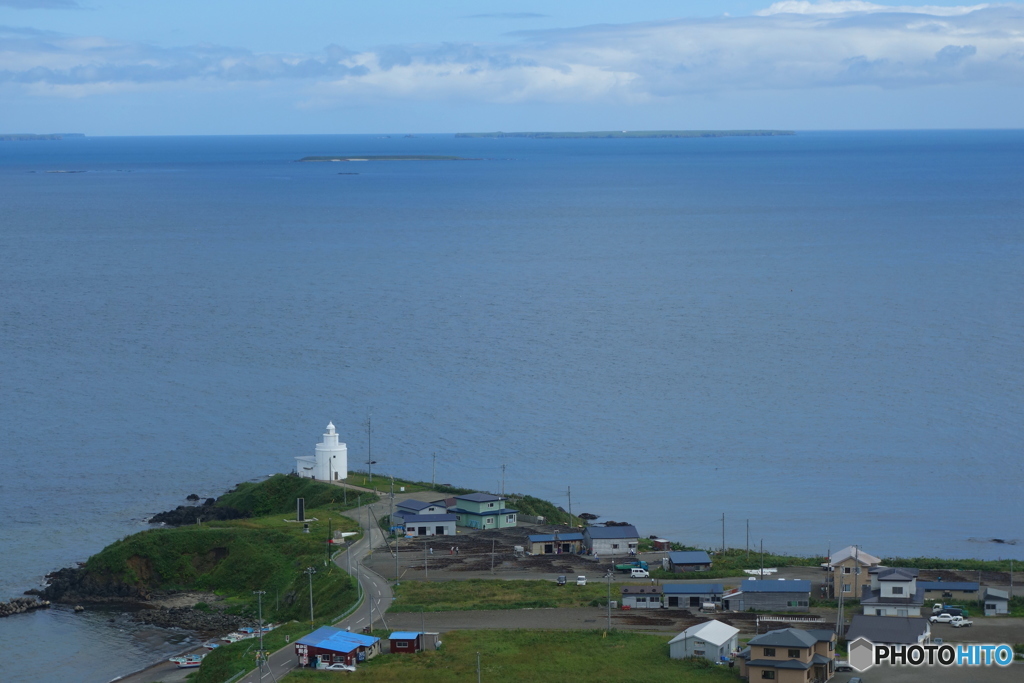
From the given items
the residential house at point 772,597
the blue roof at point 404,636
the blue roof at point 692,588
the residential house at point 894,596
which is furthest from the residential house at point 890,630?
the blue roof at point 404,636

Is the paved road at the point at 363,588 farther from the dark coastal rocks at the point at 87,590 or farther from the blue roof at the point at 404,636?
the dark coastal rocks at the point at 87,590

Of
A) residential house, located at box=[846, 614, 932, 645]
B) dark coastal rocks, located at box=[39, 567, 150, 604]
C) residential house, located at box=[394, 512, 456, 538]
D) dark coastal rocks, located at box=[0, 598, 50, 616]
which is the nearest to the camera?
residential house, located at box=[846, 614, 932, 645]

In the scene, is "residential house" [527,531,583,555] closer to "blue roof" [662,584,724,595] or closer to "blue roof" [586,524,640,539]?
"blue roof" [586,524,640,539]

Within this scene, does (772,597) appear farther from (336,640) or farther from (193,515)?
(193,515)

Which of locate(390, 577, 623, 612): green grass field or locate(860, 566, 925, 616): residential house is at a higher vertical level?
locate(860, 566, 925, 616): residential house

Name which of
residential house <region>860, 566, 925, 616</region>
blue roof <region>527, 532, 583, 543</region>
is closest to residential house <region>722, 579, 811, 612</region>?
residential house <region>860, 566, 925, 616</region>

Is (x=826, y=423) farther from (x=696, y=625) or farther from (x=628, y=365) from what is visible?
(x=696, y=625)

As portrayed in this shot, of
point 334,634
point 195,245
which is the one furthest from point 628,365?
point 195,245
